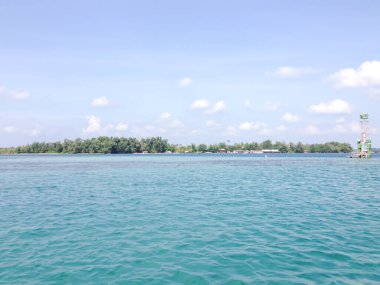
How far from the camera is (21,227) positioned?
23.2m

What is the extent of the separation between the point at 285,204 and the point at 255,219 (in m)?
8.08

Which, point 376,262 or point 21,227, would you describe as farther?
point 21,227

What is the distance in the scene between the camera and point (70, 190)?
44.6 m

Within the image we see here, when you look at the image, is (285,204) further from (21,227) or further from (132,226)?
(21,227)

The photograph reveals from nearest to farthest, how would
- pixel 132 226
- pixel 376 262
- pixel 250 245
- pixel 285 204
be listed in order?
pixel 376 262 → pixel 250 245 → pixel 132 226 → pixel 285 204

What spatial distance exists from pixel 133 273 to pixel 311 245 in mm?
10177

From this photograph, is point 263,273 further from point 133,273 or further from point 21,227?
point 21,227

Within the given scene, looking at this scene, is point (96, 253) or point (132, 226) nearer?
point (96, 253)

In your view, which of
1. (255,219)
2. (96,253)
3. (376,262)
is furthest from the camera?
(255,219)

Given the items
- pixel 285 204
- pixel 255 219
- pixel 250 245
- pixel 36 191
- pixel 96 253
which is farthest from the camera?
pixel 36 191

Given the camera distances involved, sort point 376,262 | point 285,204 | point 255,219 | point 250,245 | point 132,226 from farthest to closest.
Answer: point 285,204 → point 255,219 → point 132,226 → point 250,245 → point 376,262

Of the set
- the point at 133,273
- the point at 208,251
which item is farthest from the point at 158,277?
the point at 208,251

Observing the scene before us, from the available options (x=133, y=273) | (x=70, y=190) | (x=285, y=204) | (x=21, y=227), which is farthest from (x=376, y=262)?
(x=70, y=190)

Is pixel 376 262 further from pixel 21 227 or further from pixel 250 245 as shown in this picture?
pixel 21 227
